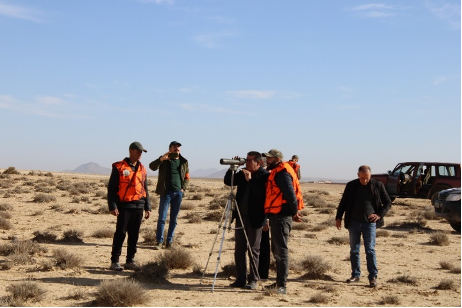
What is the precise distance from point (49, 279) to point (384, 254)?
682cm

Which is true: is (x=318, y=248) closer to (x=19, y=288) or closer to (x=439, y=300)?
(x=439, y=300)

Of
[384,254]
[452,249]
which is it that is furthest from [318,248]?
[452,249]

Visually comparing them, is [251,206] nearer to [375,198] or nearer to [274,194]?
[274,194]

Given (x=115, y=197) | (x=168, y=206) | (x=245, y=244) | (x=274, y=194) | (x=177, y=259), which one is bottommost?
(x=177, y=259)

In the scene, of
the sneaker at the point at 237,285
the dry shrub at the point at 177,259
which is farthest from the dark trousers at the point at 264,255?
the dry shrub at the point at 177,259

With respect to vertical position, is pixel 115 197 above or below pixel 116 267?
above

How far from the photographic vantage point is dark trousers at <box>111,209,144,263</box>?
959cm

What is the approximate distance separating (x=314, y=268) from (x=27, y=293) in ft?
14.6

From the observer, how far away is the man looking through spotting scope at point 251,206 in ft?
26.7

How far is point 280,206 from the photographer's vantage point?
7836 millimetres

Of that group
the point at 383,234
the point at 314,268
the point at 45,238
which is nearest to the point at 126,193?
the point at 314,268

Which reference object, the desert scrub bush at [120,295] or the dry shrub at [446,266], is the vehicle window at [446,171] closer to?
the dry shrub at [446,266]

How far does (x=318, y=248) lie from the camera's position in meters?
13.2

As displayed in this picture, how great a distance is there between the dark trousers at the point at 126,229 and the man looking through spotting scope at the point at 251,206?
6.83 ft
